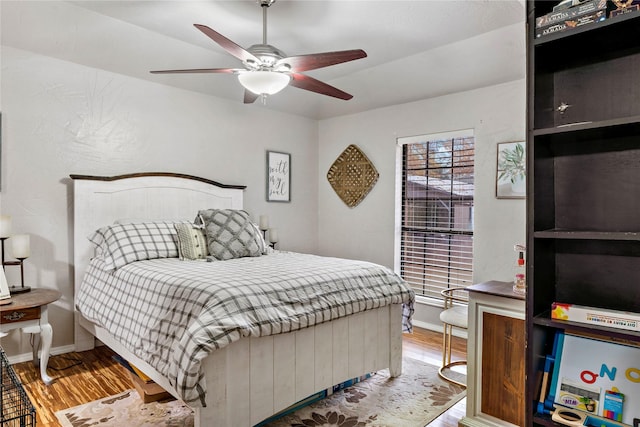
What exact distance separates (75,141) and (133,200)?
656 mm

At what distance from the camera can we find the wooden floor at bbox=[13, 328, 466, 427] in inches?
96.0

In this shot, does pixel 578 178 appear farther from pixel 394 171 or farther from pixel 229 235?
pixel 394 171

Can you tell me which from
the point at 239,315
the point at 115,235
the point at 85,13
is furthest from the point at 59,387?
the point at 85,13

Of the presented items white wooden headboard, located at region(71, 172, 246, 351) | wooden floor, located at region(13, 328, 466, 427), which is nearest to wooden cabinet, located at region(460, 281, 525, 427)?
wooden floor, located at region(13, 328, 466, 427)

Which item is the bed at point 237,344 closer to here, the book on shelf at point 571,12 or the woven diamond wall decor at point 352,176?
the woven diamond wall decor at point 352,176

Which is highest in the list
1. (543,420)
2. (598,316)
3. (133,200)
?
(133,200)

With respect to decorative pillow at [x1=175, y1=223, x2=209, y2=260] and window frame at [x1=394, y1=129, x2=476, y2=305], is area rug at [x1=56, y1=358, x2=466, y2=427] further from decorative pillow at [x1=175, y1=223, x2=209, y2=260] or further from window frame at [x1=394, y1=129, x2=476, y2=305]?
window frame at [x1=394, y1=129, x2=476, y2=305]

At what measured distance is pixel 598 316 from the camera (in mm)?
1236

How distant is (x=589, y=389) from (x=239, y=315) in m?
1.44

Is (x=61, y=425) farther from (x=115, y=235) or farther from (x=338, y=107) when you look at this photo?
(x=338, y=107)

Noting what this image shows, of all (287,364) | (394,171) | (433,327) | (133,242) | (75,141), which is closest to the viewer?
(287,364)

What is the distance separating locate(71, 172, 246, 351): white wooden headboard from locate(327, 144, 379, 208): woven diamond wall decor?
126 cm

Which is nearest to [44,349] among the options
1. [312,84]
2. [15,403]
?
[15,403]

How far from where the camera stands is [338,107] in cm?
487
